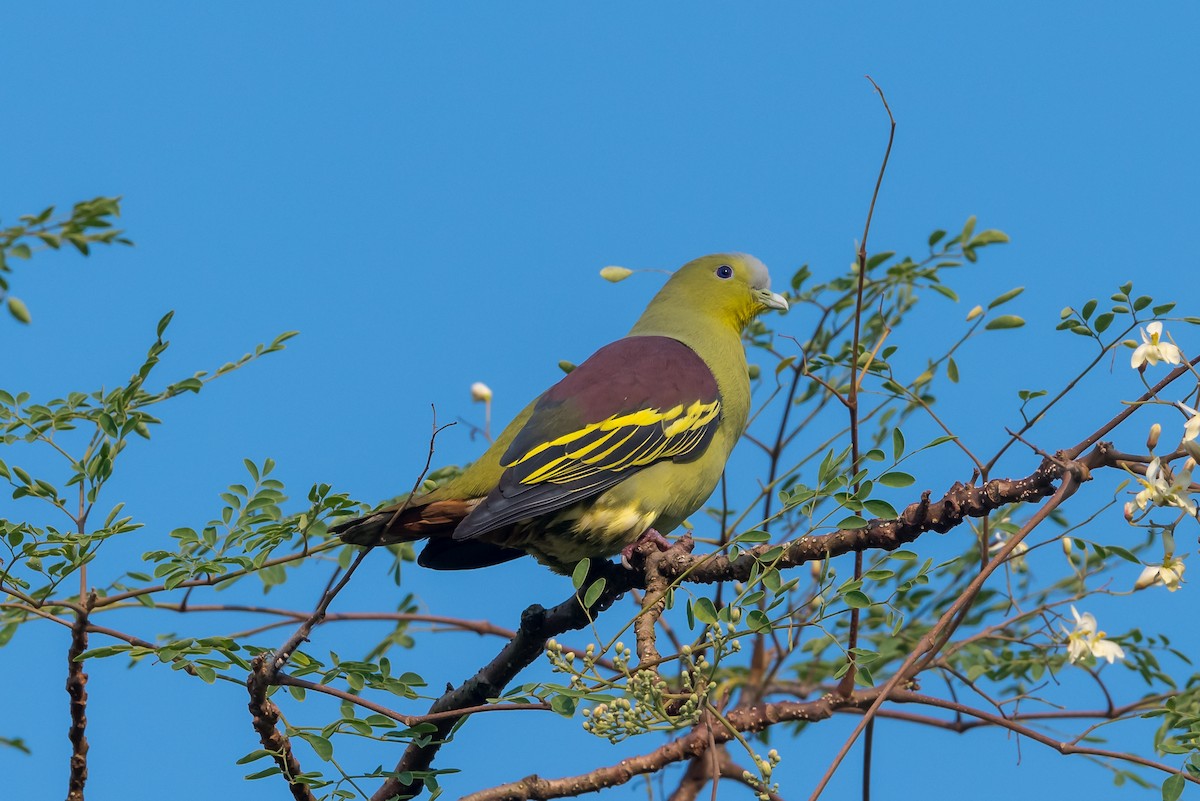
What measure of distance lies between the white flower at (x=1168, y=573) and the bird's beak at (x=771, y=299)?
266 cm

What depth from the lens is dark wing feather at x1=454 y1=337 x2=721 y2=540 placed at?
170 inches

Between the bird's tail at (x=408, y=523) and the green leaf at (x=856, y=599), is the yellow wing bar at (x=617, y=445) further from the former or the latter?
the green leaf at (x=856, y=599)

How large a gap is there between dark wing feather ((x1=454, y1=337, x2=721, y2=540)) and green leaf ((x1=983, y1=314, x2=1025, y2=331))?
1139 millimetres

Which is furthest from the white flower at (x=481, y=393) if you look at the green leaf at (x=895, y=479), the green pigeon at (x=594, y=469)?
the green leaf at (x=895, y=479)

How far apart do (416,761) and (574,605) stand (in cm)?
64

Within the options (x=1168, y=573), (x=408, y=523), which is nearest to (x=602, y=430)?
(x=408, y=523)

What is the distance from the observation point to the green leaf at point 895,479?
3174 mm

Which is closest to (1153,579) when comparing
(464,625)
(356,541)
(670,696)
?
(670,696)

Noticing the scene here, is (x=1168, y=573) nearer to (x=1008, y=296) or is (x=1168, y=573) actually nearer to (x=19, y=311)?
(x=1008, y=296)

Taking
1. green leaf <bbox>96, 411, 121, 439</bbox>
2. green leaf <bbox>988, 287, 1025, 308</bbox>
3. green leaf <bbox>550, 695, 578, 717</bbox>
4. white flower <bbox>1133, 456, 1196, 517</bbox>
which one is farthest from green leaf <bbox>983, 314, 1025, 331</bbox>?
green leaf <bbox>96, 411, 121, 439</bbox>

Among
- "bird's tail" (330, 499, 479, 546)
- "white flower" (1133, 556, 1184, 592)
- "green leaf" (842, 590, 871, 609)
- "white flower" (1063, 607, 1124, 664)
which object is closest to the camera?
"green leaf" (842, 590, 871, 609)

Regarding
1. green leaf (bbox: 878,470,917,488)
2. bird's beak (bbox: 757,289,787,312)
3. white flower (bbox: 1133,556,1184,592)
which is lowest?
white flower (bbox: 1133,556,1184,592)

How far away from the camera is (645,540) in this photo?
179 inches

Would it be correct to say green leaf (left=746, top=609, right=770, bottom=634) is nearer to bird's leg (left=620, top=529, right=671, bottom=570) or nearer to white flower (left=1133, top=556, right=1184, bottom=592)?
white flower (left=1133, top=556, right=1184, bottom=592)
